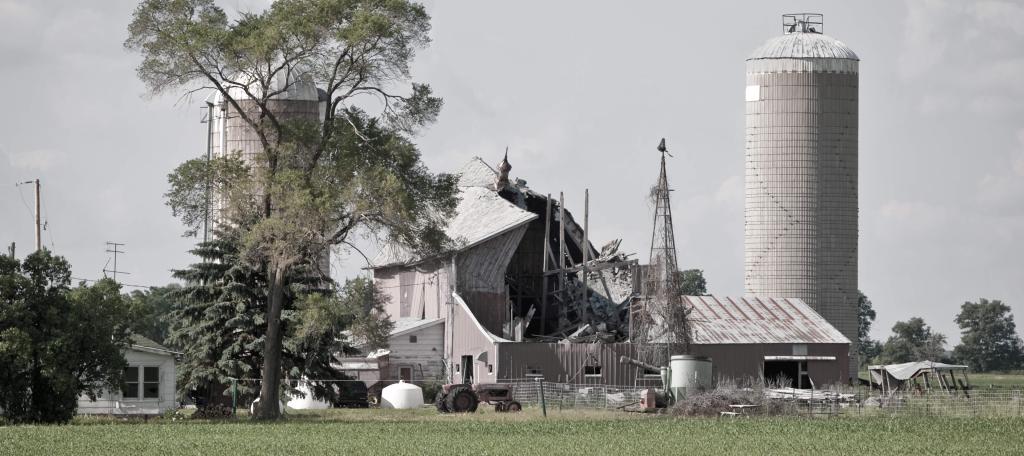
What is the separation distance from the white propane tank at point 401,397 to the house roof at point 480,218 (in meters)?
5.14

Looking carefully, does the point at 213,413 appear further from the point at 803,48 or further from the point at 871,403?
the point at 803,48

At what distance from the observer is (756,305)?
186 ft

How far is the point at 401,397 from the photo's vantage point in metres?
47.2

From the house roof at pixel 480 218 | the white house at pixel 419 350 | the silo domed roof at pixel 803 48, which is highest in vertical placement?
the silo domed roof at pixel 803 48

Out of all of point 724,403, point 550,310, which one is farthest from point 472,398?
point 550,310

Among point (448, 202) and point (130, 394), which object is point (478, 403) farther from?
point (130, 394)

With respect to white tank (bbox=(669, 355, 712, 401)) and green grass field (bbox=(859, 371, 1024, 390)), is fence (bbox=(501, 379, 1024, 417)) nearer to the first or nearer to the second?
white tank (bbox=(669, 355, 712, 401))

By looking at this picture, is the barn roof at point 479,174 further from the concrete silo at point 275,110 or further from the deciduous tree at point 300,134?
the deciduous tree at point 300,134

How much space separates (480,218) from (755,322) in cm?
987

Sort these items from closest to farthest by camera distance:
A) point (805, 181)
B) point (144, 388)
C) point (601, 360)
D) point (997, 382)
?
point (144, 388) → point (601, 360) → point (805, 181) → point (997, 382)

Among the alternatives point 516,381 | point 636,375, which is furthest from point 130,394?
point 636,375

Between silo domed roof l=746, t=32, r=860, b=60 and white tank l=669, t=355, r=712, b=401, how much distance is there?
82.4 ft

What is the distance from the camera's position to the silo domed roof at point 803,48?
211 ft

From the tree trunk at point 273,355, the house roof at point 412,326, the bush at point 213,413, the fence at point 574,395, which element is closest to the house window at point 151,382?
the bush at point 213,413
